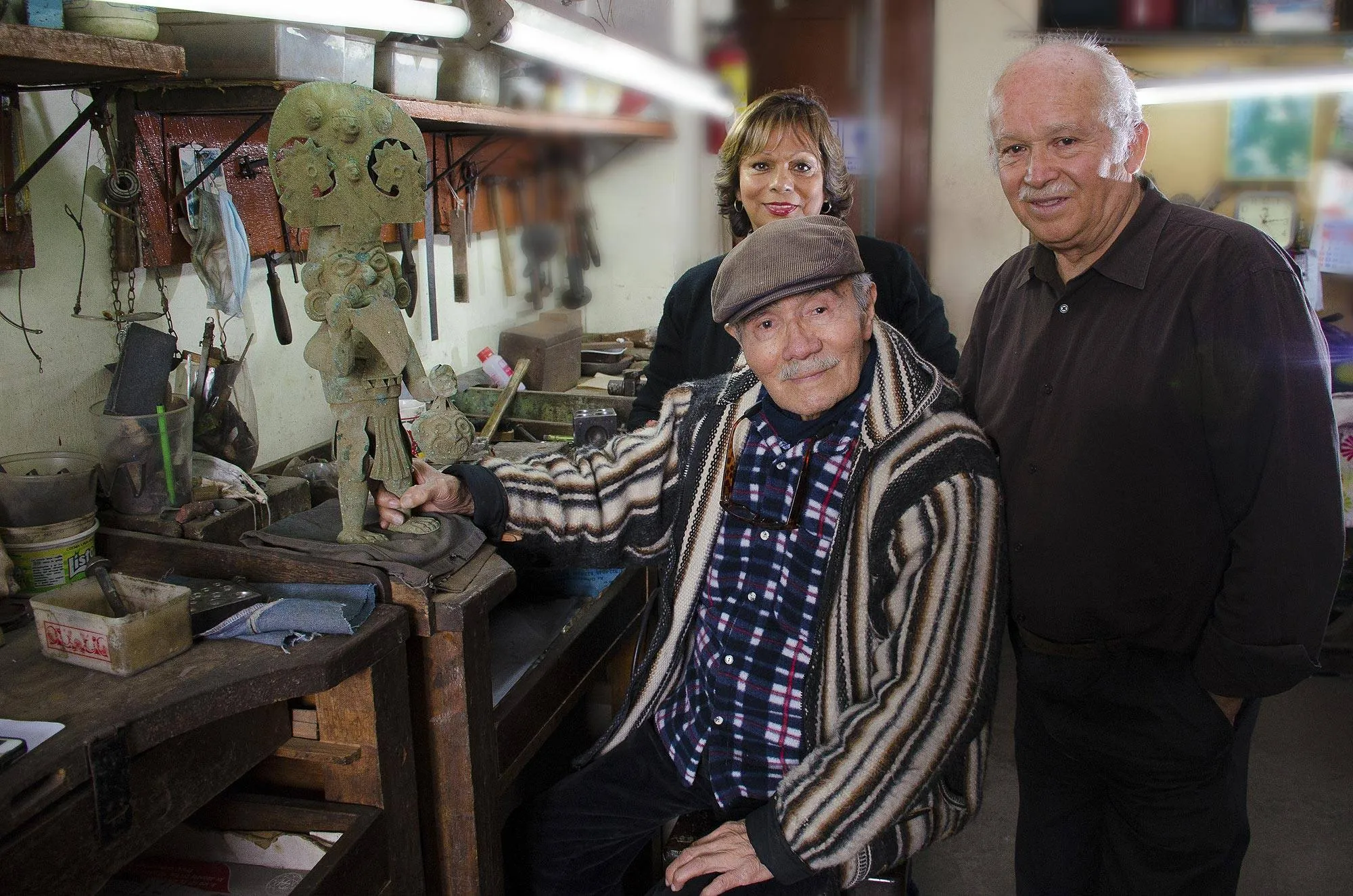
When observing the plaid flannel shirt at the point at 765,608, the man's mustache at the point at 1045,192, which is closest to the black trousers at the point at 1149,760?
the plaid flannel shirt at the point at 765,608

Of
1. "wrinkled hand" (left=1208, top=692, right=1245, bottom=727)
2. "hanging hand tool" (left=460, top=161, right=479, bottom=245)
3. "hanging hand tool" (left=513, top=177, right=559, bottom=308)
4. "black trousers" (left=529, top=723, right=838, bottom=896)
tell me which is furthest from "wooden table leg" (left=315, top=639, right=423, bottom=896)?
"hanging hand tool" (left=513, top=177, right=559, bottom=308)

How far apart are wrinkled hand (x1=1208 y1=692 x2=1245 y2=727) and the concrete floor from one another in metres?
1.15

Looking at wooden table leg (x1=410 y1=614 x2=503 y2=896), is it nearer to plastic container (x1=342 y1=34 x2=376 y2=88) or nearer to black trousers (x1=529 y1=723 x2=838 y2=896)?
black trousers (x1=529 y1=723 x2=838 y2=896)

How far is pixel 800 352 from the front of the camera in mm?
1605

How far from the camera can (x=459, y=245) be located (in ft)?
11.9

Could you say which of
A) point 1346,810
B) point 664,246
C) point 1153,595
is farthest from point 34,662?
point 664,246

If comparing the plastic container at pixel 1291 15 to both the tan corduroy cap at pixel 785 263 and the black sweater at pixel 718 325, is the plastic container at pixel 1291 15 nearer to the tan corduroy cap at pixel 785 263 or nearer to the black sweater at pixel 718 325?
the black sweater at pixel 718 325

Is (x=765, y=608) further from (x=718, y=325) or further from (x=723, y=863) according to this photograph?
(x=718, y=325)

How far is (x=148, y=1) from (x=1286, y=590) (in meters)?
1.97

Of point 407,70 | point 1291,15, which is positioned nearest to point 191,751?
point 407,70

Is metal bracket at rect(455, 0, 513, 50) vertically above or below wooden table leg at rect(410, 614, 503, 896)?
above

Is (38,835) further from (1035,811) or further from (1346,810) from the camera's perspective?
(1346,810)

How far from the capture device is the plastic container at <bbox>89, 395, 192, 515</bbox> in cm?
187

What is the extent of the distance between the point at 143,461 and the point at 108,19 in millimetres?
781
